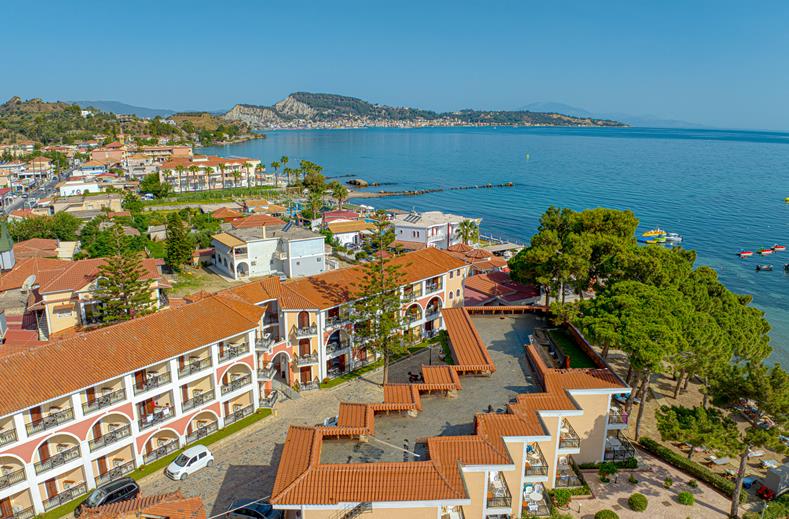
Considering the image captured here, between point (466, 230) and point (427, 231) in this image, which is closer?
point (427, 231)

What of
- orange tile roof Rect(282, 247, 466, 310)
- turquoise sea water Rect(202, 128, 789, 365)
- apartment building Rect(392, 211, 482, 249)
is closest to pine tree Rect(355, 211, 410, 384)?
orange tile roof Rect(282, 247, 466, 310)

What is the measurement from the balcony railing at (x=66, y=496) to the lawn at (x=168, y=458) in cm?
16

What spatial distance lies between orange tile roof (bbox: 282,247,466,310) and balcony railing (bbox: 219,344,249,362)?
3822 mm

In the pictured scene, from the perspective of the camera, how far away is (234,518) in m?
20.1

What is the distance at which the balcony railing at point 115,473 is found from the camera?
2260 cm

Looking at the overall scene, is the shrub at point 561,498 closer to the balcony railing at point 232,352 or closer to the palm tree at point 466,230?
the balcony railing at point 232,352

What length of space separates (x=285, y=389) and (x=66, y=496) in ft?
38.8

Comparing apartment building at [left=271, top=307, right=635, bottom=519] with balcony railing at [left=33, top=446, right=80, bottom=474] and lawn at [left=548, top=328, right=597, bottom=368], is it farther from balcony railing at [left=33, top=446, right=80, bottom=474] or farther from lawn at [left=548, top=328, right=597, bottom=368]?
balcony railing at [left=33, top=446, right=80, bottom=474]

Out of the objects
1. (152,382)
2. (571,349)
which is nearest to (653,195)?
(571,349)

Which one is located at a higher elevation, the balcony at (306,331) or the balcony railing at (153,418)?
the balcony at (306,331)

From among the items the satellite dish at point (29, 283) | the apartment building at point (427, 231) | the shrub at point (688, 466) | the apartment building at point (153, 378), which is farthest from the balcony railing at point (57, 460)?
the apartment building at point (427, 231)

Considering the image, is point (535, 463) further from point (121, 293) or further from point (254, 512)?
point (121, 293)

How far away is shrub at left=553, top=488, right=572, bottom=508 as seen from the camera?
21.1m

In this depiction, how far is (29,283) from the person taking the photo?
41031mm
